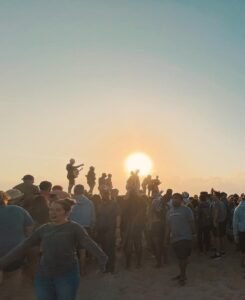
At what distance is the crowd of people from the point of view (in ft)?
19.0

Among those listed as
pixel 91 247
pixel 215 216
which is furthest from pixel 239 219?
pixel 91 247

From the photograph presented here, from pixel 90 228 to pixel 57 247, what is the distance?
689 cm

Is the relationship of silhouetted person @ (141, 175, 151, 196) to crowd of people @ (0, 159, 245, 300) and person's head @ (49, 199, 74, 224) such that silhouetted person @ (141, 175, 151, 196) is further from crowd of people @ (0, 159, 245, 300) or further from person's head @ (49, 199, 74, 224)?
person's head @ (49, 199, 74, 224)

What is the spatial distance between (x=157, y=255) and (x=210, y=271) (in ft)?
5.61

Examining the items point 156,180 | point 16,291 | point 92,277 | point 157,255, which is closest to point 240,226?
point 157,255

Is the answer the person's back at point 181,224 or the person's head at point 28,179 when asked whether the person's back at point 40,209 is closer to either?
the person's head at point 28,179

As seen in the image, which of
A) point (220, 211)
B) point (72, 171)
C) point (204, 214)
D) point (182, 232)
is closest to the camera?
point (182, 232)

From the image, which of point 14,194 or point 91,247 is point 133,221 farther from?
point 91,247

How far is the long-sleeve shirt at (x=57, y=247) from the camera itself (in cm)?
Answer: 574

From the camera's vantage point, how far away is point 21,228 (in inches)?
289

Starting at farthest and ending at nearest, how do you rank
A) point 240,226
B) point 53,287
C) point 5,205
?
point 240,226
point 5,205
point 53,287

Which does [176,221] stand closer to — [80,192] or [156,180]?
[80,192]

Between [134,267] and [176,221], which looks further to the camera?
[134,267]

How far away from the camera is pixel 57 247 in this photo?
576cm
